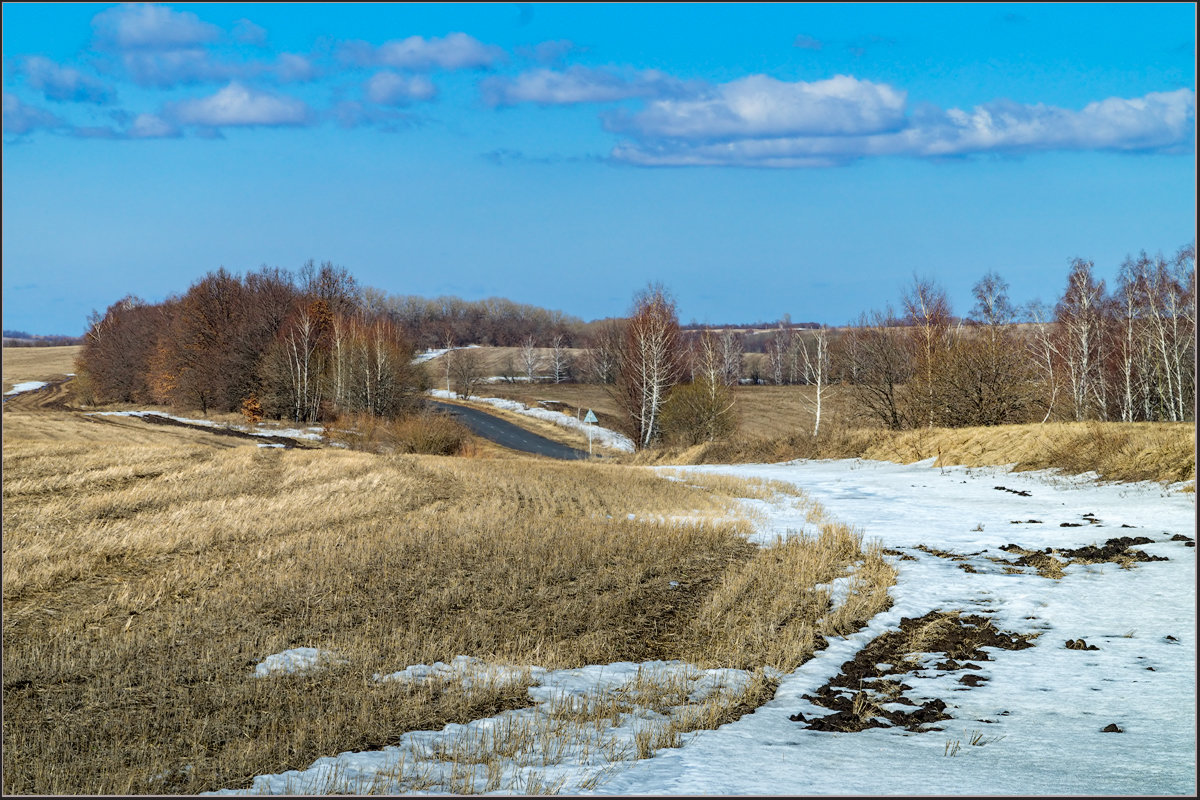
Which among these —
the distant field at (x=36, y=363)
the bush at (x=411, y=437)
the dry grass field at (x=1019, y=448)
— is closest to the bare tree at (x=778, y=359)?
the bush at (x=411, y=437)

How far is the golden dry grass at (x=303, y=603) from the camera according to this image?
675cm

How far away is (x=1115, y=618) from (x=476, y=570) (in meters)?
8.04

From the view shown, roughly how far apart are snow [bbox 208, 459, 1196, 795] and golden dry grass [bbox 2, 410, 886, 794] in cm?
42

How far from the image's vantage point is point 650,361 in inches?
1993

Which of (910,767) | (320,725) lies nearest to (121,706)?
(320,725)

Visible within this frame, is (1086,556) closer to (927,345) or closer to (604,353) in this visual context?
(927,345)

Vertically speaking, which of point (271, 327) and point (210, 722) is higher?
point (271, 327)

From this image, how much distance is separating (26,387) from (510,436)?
57970 millimetres

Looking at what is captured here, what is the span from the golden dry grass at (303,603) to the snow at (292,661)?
0.45 feet

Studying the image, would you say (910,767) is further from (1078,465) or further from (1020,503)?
(1078,465)

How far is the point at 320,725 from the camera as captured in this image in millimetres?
6730

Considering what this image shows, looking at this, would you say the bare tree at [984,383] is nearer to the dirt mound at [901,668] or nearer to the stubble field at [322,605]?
the stubble field at [322,605]

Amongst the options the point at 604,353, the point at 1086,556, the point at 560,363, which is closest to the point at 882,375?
the point at 1086,556

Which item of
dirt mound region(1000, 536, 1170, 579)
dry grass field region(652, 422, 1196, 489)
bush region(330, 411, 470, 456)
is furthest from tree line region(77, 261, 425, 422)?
dirt mound region(1000, 536, 1170, 579)
